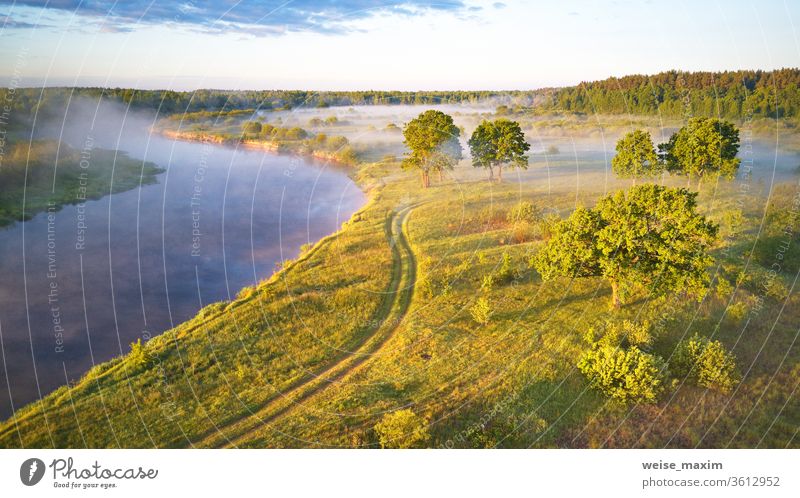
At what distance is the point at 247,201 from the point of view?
60.3 metres

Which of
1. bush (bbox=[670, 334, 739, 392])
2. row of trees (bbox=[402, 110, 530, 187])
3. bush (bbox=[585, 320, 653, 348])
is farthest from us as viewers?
row of trees (bbox=[402, 110, 530, 187])

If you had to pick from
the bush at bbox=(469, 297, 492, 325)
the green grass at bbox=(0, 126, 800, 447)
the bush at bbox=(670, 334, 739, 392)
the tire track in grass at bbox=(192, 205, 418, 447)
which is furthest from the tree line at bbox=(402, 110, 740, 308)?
the tire track in grass at bbox=(192, 205, 418, 447)

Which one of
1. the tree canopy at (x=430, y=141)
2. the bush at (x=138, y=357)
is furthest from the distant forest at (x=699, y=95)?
the bush at (x=138, y=357)

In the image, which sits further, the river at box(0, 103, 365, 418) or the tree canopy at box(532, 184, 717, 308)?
the river at box(0, 103, 365, 418)

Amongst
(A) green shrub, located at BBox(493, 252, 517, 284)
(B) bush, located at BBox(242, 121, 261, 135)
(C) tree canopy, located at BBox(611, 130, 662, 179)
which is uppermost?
(B) bush, located at BBox(242, 121, 261, 135)

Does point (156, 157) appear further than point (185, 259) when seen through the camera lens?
Yes

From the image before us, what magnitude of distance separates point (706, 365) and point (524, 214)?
24.4 m

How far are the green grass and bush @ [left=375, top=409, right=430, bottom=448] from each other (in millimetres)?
534

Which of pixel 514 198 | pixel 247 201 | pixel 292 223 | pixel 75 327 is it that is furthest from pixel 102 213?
pixel 514 198

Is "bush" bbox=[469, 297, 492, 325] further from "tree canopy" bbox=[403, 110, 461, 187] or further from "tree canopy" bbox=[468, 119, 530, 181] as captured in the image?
"tree canopy" bbox=[468, 119, 530, 181]

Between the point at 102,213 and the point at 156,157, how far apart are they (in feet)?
85.3

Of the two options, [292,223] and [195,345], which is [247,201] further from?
[195,345]

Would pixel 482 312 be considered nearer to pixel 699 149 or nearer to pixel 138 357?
pixel 138 357

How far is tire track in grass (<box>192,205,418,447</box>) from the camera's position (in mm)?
21375
